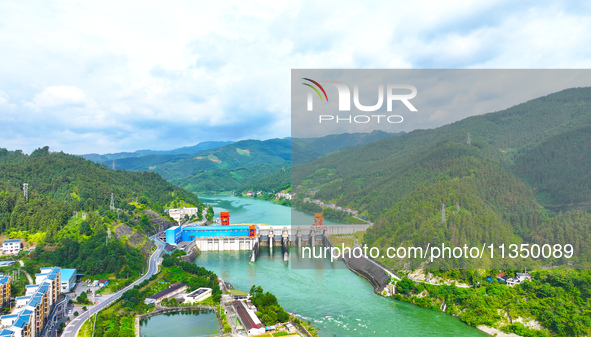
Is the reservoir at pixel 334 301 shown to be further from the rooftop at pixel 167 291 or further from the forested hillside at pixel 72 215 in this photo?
the forested hillside at pixel 72 215

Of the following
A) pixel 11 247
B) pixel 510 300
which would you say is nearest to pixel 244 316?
pixel 510 300

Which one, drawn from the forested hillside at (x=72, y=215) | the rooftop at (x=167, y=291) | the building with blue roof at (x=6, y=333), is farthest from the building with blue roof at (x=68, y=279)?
the building with blue roof at (x=6, y=333)

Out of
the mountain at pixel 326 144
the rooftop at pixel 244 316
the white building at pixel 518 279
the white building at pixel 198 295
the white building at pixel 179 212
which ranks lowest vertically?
the rooftop at pixel 244 316

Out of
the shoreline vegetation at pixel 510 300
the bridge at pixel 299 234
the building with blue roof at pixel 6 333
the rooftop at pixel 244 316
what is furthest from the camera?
the bridge at pixel 299 234

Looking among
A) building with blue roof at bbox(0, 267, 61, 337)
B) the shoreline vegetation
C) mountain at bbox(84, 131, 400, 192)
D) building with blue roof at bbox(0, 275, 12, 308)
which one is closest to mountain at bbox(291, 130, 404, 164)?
mountain at bbox(84, 131, 400, 192)

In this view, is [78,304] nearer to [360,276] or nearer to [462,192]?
[360,276]

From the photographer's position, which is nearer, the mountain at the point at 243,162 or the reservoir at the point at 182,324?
the reservoir at the point at 182,324

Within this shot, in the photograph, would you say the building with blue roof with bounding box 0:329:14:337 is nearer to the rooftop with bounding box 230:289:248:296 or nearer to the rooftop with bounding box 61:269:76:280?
the rooftop with bounding box 61:269:76:280
